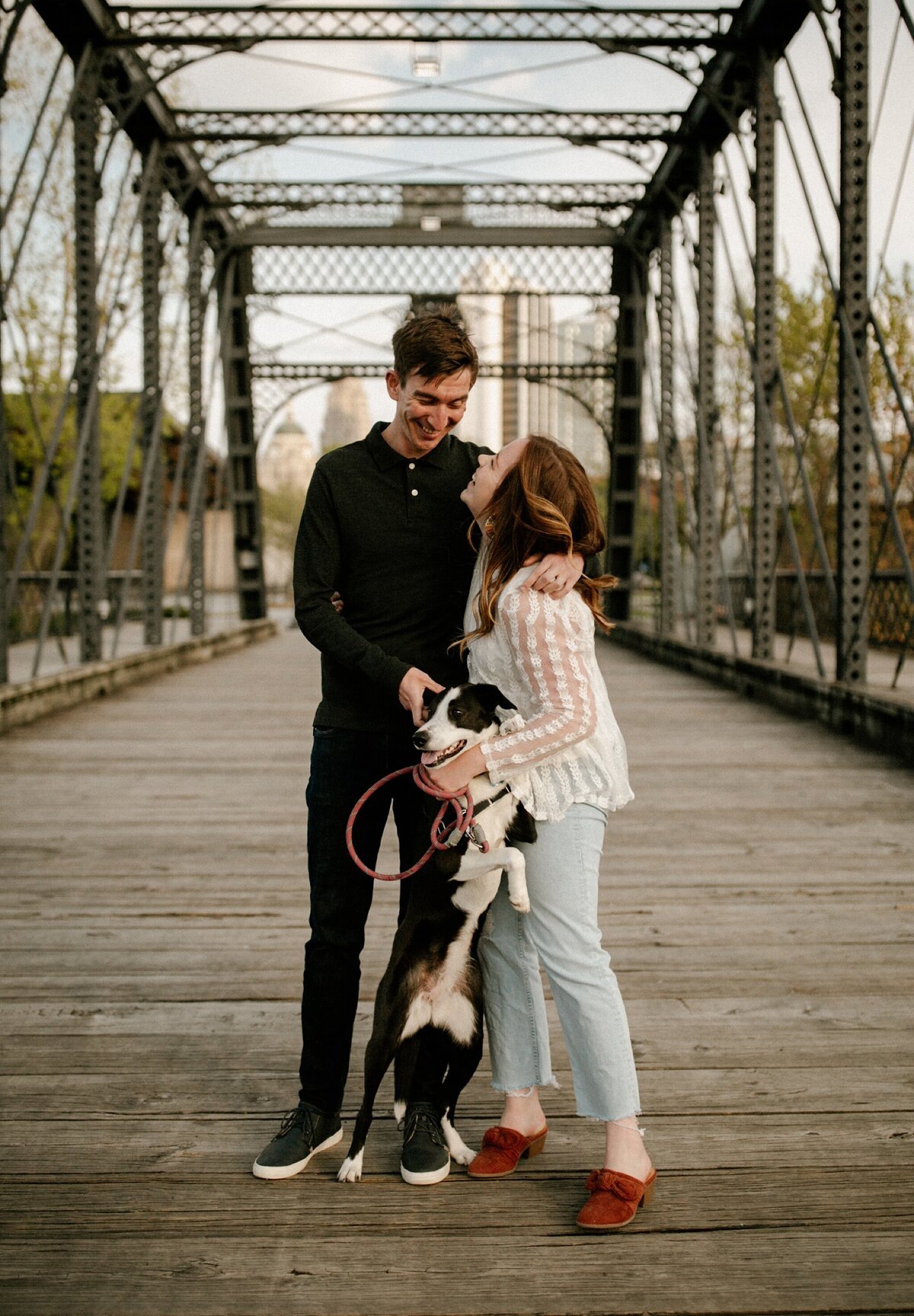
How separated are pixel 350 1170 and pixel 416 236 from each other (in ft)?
50.0

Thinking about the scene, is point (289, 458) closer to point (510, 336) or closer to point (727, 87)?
point (510, 336)

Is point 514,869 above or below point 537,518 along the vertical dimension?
below

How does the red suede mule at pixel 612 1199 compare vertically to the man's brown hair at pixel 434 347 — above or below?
below

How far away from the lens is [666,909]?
4.24 meters

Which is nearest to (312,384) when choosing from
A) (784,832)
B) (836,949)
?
(784,832)

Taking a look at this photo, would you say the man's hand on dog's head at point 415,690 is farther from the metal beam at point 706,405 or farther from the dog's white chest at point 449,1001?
the metal beam at point 706,405

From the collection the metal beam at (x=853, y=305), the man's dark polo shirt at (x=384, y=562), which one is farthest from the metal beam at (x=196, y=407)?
the man's dark polo shirt at (x=384, y=562)

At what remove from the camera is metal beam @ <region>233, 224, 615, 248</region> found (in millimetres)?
16188

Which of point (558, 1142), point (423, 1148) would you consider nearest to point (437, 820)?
point (423, 1148)

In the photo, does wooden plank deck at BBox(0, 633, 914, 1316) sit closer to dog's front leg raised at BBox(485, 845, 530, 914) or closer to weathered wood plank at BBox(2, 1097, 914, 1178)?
weathered wood plank at BBox(2, 1097, 914, 1178)

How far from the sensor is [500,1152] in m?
2.46

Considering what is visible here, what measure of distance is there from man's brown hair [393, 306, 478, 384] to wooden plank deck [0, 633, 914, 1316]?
61.6 inches

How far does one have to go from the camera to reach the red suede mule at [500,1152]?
8.00 ft

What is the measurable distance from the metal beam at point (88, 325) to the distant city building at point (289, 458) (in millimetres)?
59905
